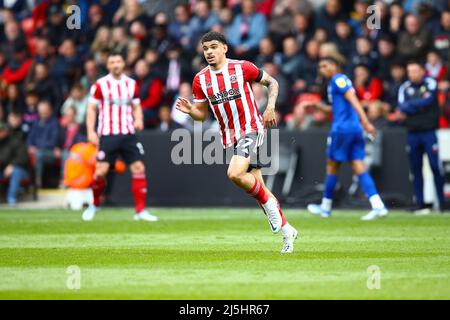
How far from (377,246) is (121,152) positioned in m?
5.33

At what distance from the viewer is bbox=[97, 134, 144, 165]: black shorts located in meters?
15.4

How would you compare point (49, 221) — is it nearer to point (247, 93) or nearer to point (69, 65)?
point (247, 93)

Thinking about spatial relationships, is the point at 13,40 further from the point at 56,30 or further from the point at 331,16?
the point at 331,16

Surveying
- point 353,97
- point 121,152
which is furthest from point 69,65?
point 353,97

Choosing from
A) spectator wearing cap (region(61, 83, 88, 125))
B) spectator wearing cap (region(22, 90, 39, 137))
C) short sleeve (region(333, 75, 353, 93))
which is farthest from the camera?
spectator wearing cap (region(22, 90, 39, 137))

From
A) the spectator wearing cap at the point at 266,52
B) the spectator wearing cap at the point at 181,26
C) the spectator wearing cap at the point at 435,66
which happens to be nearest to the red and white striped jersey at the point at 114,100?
the spectator wearing cap at the point at 266,52

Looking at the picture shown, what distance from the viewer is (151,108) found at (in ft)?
69.5

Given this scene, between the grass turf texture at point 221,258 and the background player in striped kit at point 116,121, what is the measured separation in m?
0.74

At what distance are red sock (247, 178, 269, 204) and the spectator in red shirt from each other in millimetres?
8887

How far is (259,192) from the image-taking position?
34.9 ft

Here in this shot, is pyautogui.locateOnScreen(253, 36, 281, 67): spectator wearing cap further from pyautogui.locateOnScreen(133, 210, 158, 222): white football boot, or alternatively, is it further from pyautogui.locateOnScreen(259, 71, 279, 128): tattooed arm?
pyautogui.locateOnScreen(259, 71, 279, 128): tattooed arm

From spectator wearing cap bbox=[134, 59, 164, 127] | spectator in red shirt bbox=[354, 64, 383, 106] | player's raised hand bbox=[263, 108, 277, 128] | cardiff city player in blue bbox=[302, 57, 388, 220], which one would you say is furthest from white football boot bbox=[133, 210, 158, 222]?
spectator wearing cap bbox=[134, 59, 164, 127]

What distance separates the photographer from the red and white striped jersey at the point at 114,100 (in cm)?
1536

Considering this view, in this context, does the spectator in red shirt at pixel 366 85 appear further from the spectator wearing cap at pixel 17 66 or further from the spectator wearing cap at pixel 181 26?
the spectator wearing cap at pixel 17 66
